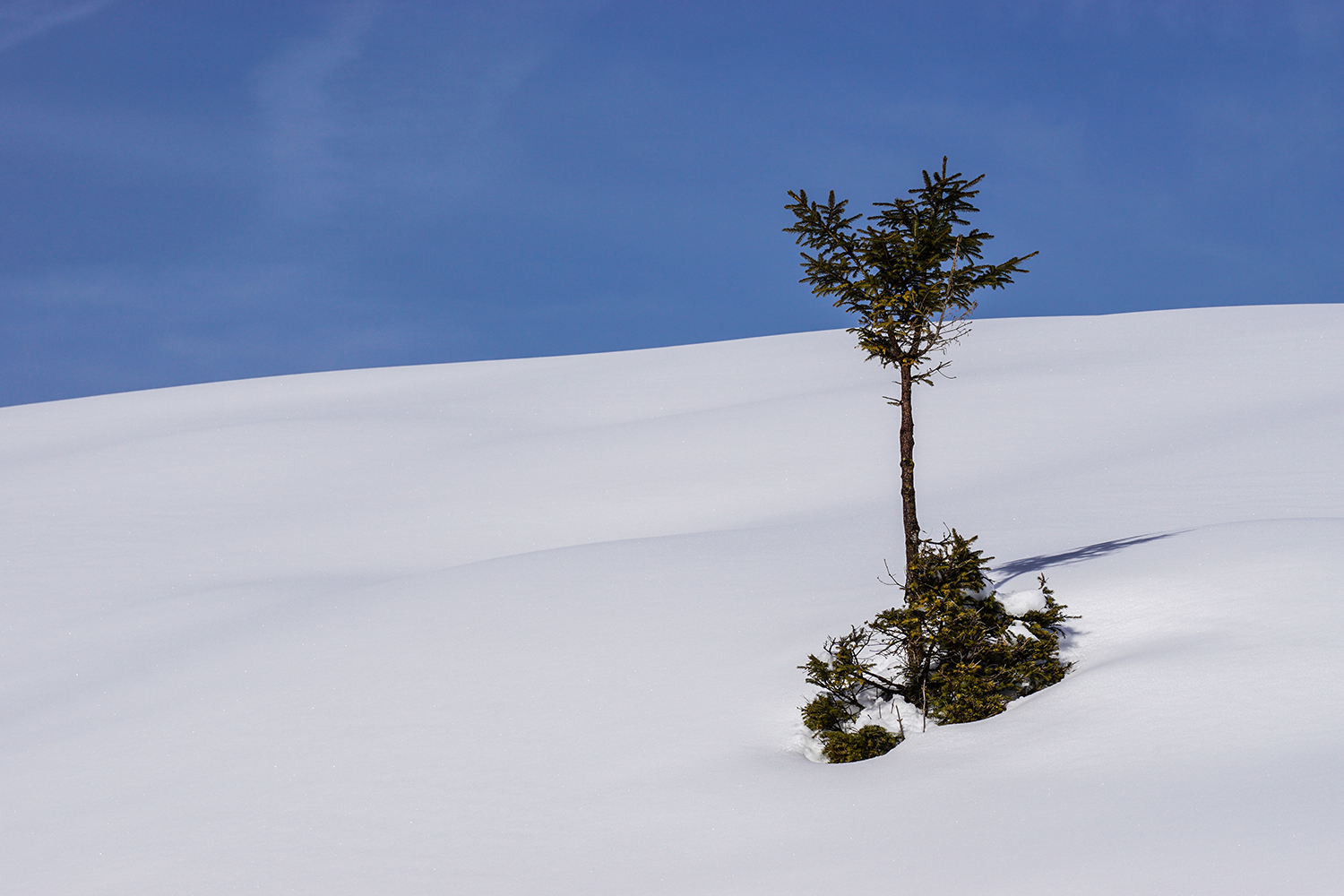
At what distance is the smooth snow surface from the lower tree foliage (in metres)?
0.25

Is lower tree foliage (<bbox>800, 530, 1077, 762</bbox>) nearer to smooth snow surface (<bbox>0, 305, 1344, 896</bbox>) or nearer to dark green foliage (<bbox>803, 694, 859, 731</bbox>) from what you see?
dark green foliage (<bbox>803, 694, 859, 731</bbox>)

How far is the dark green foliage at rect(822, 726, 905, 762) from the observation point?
9289 millimetres

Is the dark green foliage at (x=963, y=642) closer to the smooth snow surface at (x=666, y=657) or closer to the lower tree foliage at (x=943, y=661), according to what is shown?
the lower tree foliage at (x=943, y=661)

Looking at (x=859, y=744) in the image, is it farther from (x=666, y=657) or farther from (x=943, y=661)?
(x=666, y=657)

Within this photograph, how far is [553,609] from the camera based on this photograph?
14133mm

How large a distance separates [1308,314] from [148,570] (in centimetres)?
3607

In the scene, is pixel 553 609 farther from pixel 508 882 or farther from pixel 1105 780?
pixel 1105 780

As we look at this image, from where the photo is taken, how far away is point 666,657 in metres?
12.1

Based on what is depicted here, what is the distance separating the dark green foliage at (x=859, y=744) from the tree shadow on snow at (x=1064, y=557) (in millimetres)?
3421

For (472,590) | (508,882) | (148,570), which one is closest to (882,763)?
(508,882)

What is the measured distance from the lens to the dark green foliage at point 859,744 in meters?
9.29

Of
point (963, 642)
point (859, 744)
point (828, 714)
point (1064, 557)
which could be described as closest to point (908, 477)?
point (963, 642)

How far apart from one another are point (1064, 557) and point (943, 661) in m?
3.97

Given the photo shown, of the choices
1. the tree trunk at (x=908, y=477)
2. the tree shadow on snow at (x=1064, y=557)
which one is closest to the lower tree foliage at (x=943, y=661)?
the tree trunk at (x=908, y=477)
